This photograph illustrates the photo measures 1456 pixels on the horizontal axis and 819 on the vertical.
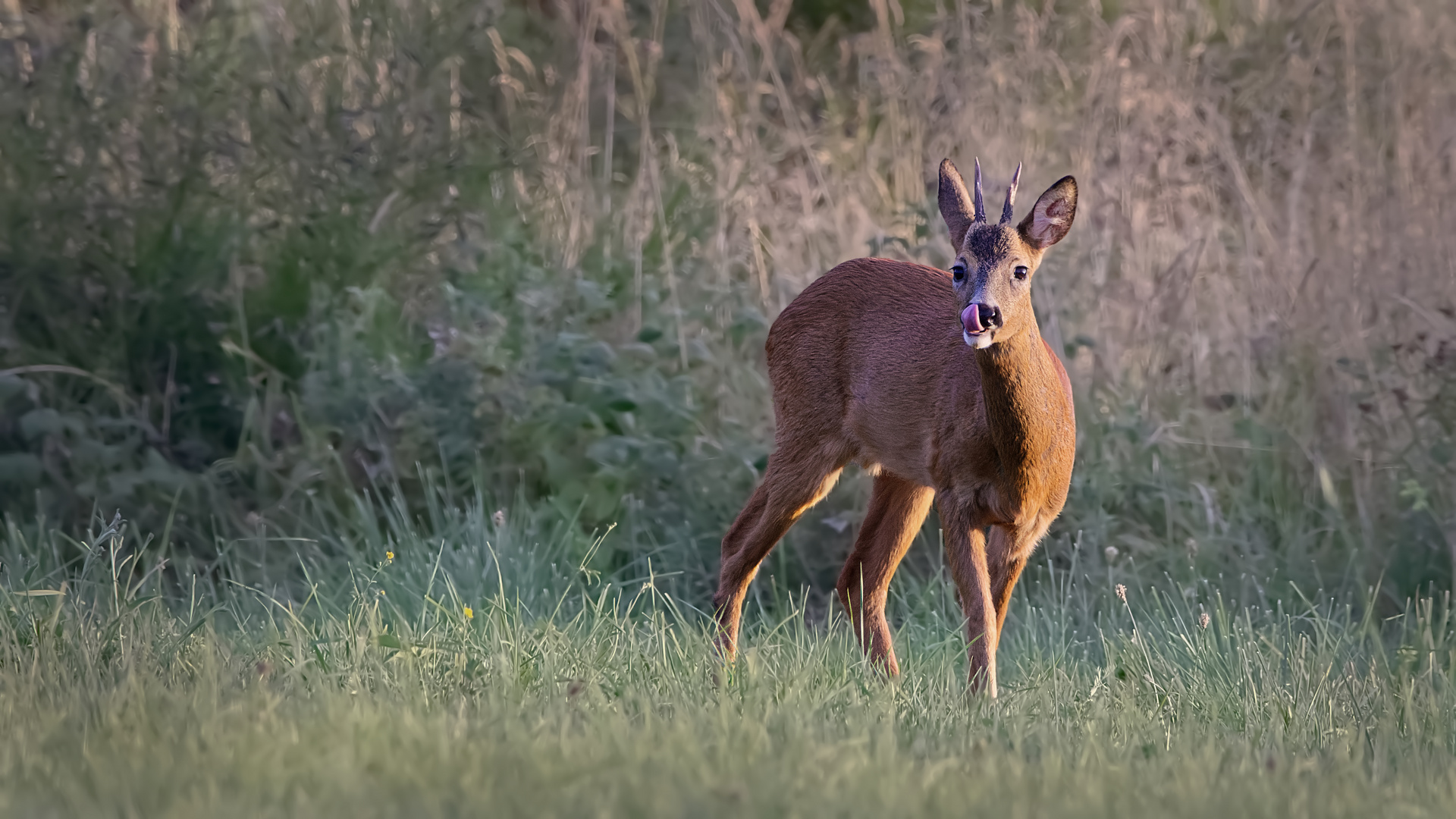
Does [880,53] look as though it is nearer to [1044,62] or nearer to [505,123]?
[1044,62]

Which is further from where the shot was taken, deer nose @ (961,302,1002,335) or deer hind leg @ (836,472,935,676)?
deer hind leg @ (836,472,935,676)

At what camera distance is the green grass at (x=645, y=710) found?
118 inches

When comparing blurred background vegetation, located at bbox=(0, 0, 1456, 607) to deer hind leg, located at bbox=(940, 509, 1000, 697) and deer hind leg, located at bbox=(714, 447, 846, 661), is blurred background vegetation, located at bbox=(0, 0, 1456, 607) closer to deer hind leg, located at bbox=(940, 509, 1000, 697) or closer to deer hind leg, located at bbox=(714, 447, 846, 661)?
deer hind leg, located at bbox=(714, 447, 846, 661)

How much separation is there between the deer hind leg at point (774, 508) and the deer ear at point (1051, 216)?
1058 millimetres

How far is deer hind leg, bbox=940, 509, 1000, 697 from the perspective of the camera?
14.1 ft

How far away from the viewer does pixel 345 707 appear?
11.4 ft

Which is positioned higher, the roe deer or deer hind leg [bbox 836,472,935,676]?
the roe deer

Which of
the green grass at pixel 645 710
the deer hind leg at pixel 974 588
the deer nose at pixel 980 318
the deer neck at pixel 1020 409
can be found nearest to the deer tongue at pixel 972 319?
the deer nose at pixel 980 318

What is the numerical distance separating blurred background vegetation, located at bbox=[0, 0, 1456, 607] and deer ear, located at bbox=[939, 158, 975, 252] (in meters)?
1.40

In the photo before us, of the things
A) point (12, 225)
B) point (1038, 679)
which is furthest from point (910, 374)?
point (12, 225)

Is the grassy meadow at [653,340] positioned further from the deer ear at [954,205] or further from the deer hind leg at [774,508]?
the deer ear at [954,205]

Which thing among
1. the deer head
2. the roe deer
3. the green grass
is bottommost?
the green grass

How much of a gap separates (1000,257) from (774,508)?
121 cm

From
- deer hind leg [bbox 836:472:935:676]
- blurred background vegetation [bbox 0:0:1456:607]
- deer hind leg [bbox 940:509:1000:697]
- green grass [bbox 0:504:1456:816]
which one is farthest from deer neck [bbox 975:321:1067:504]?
blurred background vegetation [bbox 0:0:1456:607]
